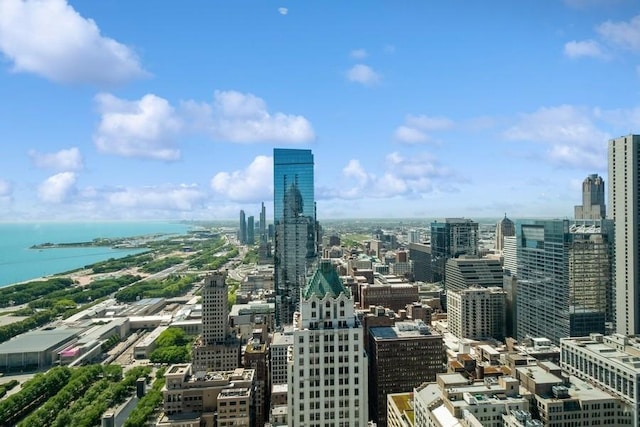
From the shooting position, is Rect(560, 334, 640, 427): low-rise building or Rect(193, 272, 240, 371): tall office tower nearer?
Rect(560, 334, 640, 427): low-rise building

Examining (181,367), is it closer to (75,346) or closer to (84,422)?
(84,422)

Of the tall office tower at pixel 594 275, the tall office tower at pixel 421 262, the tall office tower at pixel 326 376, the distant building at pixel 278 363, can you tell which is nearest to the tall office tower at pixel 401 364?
the distant building at pixel 278 363

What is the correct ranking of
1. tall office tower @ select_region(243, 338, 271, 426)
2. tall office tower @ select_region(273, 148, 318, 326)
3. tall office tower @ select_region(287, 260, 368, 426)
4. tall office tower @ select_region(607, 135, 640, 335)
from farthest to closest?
tall office tower @ select_region(273, 148, 318, 326) < tall office tower @ select_region(607, 135, 640, 335) < tall office tower @ select_region(243, 338, 271, 426) < tall office tower @ select_region(287, 260, 368, 426)

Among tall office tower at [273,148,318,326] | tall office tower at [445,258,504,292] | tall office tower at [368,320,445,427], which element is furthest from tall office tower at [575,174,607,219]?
tall office tower at [368,320,445,427]

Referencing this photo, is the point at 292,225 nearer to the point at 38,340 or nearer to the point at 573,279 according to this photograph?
the point at 38,340

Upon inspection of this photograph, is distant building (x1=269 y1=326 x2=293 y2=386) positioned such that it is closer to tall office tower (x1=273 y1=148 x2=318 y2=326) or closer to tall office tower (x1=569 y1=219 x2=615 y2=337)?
tall office tower (x1=273 y1=148 x2=318 y2=326)

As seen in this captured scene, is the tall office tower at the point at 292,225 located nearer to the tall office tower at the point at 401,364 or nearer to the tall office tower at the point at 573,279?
the tall office tower at the point at 401,364

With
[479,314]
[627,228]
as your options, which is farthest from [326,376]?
[479,314]
